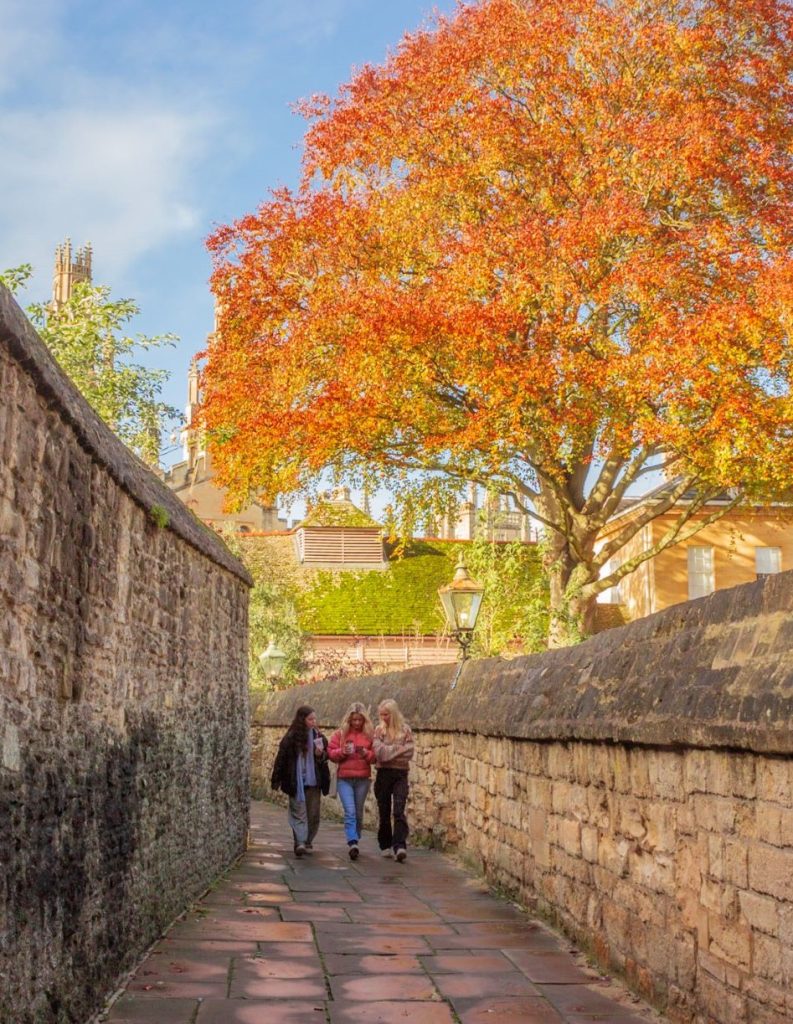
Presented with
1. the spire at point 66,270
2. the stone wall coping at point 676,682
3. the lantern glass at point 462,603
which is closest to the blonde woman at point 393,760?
the lantern glass at point 462,603

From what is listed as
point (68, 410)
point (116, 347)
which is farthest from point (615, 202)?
point (68, 410)

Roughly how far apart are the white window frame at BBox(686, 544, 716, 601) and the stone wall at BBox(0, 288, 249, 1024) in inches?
995

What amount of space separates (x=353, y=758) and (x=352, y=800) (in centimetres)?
42

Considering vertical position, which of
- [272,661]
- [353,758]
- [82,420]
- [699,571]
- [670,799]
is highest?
[699,571]

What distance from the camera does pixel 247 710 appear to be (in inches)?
520

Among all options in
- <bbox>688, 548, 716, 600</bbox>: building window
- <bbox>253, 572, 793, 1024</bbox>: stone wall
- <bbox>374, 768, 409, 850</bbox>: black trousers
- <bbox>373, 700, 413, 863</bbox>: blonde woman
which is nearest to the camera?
<bbox>253, 572, 793, 1024</bbox>: stone wall

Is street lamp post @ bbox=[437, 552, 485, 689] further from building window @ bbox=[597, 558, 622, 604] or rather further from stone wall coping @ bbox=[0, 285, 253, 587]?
building window @ bbox=[597, 558, 622, 604]

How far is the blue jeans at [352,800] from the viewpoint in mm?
12273

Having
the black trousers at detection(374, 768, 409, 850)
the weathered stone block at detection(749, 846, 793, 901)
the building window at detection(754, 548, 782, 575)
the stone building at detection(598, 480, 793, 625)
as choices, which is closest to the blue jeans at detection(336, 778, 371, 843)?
the black trousers at detection(374, 768, 409, 850)

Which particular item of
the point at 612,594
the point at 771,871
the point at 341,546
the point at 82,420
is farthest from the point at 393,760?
the point at 341,546

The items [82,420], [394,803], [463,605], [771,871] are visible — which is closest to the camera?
[771,871]

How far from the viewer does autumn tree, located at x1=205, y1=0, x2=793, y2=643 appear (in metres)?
17.1

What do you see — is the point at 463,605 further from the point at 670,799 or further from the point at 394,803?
the point at 670,799

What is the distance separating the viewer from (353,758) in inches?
493
